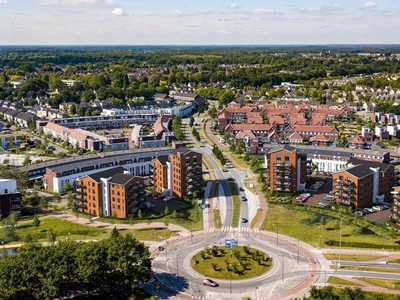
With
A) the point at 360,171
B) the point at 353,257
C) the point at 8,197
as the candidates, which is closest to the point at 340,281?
the point at 353,257

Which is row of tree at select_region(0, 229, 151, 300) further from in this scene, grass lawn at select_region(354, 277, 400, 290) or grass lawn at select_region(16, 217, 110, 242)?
grass lawn at select_region(354, 277, 400, 290)

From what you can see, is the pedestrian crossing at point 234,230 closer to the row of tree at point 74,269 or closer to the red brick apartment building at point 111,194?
the red brick apartment building at point 111,194

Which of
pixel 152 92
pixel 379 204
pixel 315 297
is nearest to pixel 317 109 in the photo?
pixel 152 92

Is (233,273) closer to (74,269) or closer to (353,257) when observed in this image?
(353,257)

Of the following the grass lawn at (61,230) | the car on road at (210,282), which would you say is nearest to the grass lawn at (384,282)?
the car on road at (210,282)

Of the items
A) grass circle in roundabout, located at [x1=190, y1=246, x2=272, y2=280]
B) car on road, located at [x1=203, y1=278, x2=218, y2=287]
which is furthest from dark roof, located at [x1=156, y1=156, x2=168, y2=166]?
car on road, located at [x1=203, y1=278, x2=218, y2=287]

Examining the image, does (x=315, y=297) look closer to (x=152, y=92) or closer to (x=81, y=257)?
(x=81, y=257)
